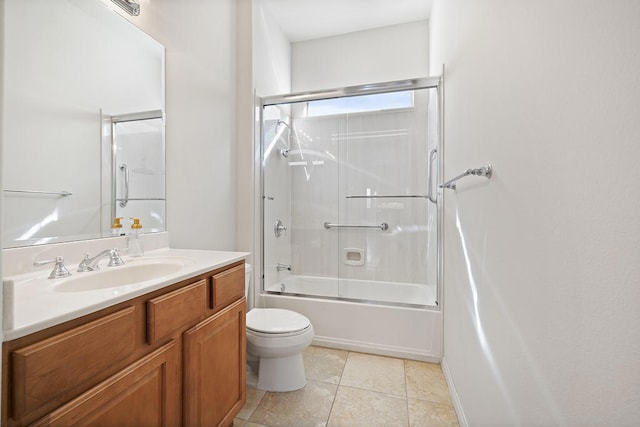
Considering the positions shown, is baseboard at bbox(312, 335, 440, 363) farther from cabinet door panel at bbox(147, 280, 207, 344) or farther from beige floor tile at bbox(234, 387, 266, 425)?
cabinet door panel at bbox(147, 280, 207, 344)

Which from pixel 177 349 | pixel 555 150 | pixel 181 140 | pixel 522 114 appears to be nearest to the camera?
pixel 555 150

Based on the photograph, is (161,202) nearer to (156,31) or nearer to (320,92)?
(156,31)

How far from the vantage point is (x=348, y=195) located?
276cm

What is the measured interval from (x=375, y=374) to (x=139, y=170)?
1.88 metres

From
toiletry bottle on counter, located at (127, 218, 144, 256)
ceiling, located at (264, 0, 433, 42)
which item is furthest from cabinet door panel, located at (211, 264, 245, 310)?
ceiling, located at (264, 0, 433, 42)

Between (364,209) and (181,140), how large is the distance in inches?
66.5

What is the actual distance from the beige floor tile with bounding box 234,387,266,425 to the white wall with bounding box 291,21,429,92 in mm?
2935

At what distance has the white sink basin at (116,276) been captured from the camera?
1.00 m

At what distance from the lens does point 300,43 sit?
3219 millimetres

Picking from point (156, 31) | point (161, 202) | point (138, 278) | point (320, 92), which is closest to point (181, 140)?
point (161, 202)

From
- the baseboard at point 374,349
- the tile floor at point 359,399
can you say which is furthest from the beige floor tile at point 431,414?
the baseboard at point 374,349

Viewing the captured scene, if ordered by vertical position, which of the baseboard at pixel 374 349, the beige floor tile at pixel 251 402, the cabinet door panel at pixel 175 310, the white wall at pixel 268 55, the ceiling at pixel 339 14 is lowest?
the beige floor tile at pixel 251 402

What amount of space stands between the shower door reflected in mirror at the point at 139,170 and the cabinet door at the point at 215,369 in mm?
699

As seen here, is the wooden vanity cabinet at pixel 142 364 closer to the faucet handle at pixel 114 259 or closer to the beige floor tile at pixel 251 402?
the beige floor tile at pixel 251 402
